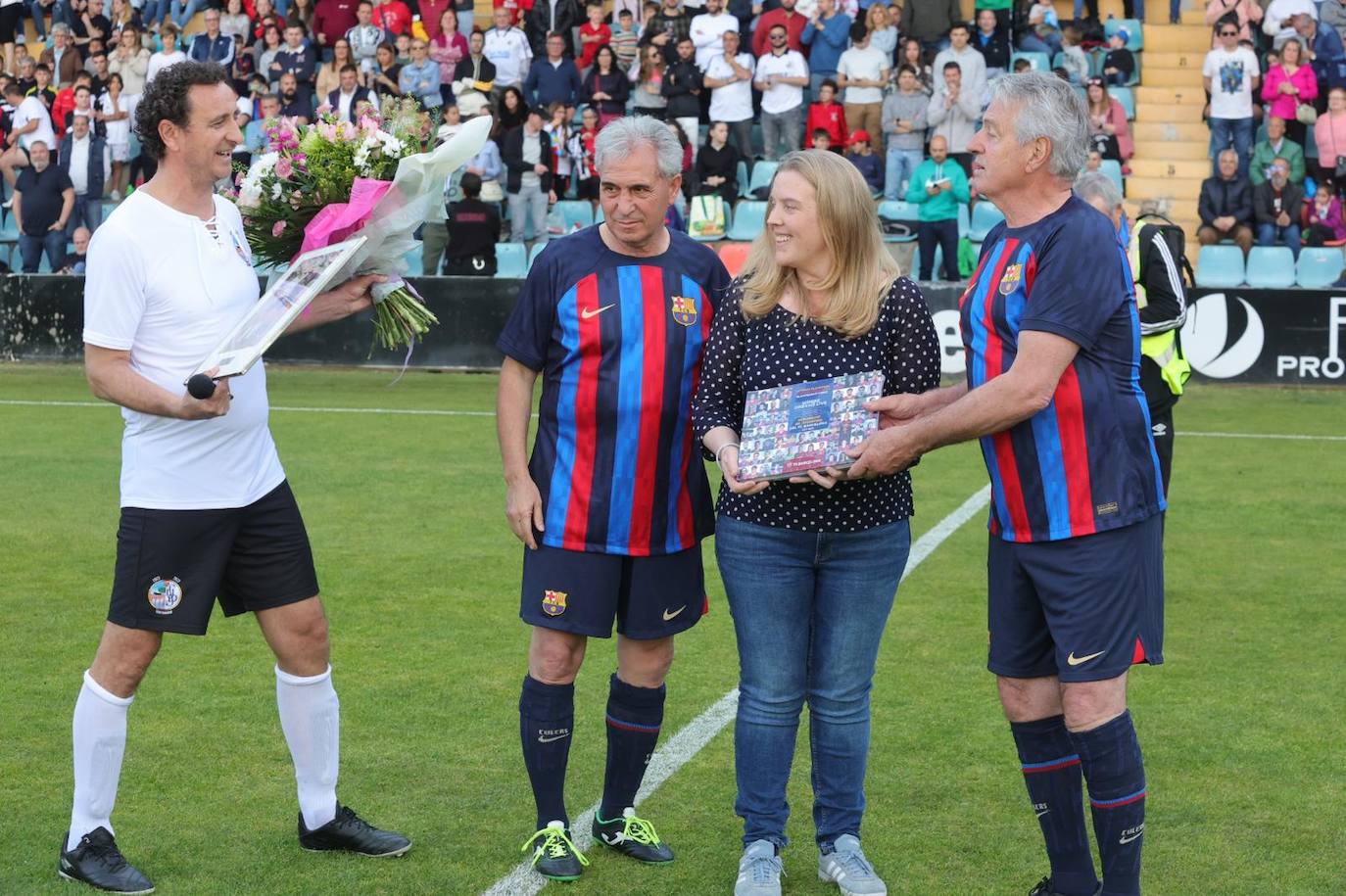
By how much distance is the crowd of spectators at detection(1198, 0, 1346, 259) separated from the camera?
18.4 meters

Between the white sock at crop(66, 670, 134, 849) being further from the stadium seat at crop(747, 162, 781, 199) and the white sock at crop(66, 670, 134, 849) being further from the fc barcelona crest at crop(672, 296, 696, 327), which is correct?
the stadium seat at crop(747, 162, 781, 199)

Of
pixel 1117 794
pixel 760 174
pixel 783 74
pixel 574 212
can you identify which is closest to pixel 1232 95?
pixel 783 74

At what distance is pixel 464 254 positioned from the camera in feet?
64.5

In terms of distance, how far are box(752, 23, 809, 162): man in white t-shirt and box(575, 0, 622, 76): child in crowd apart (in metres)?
2.20

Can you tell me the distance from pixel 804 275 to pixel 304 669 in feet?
5.73

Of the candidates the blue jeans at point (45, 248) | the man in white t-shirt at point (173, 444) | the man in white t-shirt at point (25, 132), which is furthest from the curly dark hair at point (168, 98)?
the man in white t-shirt at point (25, 132)

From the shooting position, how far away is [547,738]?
15.1 ft

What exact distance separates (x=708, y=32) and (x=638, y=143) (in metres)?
17.0

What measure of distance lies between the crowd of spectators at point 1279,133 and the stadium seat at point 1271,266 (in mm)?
156

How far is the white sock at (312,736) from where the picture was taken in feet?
15.2

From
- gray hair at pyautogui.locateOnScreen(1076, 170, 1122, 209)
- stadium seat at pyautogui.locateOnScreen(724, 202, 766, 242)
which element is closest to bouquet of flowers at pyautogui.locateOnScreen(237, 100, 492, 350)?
gray hair at pyautogui.locateOnScreen(1076, 170, 1122, 209)

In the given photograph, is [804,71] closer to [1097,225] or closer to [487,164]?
[487,164]

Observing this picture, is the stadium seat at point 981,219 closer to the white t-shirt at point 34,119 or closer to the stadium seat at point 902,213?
the stadium seat at point 902,213

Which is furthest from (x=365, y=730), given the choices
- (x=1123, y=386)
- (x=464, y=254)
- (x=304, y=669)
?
(x=464, y=254)
